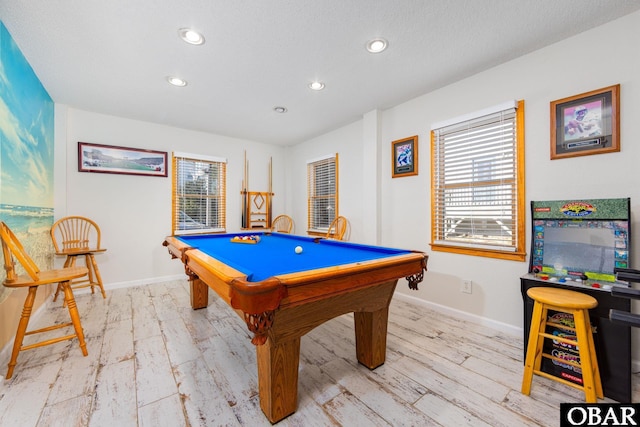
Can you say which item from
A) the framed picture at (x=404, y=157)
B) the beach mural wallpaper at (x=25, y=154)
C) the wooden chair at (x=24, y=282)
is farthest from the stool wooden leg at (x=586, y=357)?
the beach mural wallpaper at (x=25, y=154)

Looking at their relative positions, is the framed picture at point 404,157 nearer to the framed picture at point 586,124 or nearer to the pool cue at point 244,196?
the framed picture at point 586,124

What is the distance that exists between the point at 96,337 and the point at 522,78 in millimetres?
4424

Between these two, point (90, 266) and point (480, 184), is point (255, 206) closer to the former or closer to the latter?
point (90, 266)

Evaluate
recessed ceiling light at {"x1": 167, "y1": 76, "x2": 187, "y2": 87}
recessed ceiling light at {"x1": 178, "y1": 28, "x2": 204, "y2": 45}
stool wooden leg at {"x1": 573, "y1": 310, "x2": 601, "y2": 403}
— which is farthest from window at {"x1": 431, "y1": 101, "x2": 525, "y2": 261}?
recessed ceiling light at {"x1": 167, "y1": 76, "x2": 187, "y2": 87}

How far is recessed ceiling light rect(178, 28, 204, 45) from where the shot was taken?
197 cm

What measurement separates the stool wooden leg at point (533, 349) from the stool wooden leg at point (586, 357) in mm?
169

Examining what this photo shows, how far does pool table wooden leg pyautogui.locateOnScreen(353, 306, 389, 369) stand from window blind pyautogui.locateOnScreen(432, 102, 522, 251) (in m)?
1.43

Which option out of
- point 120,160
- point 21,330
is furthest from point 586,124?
point 120,160

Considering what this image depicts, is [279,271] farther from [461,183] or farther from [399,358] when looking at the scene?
[461,183]

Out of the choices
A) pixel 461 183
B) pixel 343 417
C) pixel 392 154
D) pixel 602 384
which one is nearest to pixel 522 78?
pixel 461 183

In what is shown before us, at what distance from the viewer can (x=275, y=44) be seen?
2129 mm

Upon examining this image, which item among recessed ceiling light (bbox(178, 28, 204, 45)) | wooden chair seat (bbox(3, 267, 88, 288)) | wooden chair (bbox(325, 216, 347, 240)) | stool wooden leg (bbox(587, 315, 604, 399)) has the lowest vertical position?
stool wooden leg (bbox(587, 315, 604, 399))

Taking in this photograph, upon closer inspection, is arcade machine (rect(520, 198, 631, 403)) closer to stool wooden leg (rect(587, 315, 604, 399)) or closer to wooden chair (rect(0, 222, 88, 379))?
stool wooden leg (rect(587, 315, 604, 399))

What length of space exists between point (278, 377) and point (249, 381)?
507 mm
